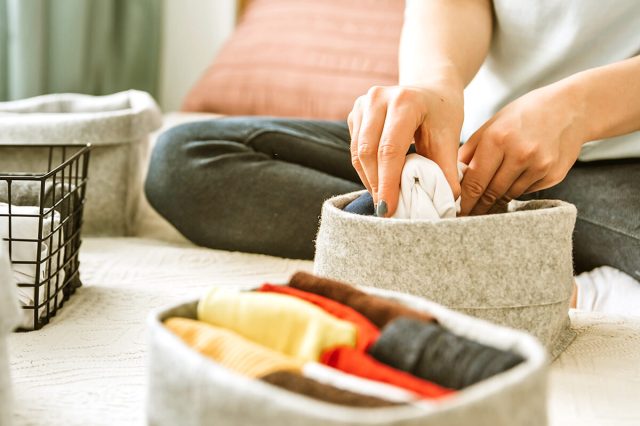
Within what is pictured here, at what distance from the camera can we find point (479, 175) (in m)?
0.73

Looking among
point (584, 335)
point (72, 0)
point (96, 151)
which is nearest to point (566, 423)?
point (584, 335)

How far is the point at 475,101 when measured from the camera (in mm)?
1104

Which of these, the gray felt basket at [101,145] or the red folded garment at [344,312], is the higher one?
the red folded garment at [344,312]

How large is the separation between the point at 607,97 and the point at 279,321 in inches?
20.8

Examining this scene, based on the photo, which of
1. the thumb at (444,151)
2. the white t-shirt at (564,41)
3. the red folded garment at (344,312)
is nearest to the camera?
the red folded garment at (344,312)

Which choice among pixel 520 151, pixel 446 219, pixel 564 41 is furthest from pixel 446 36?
pixel 446 219

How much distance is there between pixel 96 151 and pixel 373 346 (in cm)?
76

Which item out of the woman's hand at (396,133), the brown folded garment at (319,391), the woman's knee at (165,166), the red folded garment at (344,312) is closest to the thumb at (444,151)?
the woman's hand at (396,133)

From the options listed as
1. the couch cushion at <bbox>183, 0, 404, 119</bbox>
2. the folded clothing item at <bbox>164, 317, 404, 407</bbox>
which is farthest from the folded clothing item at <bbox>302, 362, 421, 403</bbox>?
the couch cushion at <bbox>183, 0, 404, 119</bbox>

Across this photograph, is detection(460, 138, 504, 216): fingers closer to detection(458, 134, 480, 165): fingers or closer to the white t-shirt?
detection(458, 134, 480, 165): fingers

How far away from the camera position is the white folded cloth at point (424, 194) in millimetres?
657

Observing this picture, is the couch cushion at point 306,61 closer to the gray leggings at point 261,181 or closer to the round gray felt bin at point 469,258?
the gray leggings at point 261,181

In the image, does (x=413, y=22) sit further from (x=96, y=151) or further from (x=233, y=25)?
(x=233, y=25)

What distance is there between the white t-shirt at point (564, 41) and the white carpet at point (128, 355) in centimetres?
33
